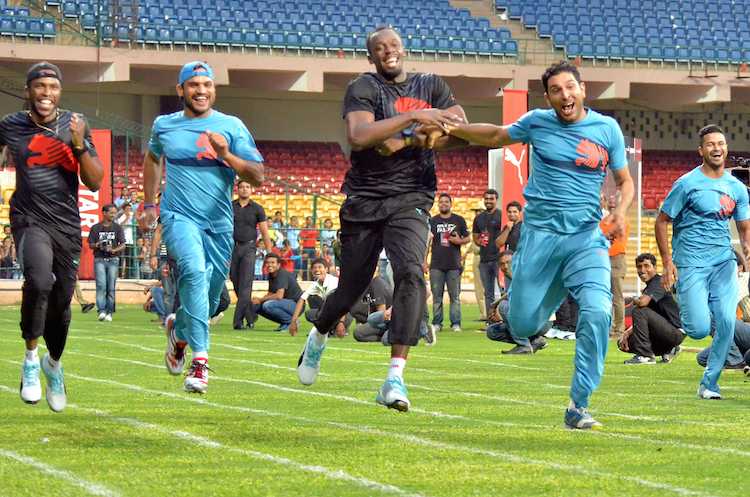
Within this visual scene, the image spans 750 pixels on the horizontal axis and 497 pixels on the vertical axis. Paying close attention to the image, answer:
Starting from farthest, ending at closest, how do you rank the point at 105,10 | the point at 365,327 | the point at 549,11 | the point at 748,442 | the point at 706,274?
the point at 549,11
the point at 105,10
the point at 365,327
the point at 706,274
the point at 748,442

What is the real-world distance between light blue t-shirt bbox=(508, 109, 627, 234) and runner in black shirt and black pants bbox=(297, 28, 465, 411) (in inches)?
21.0

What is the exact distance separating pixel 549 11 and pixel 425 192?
3715 cm

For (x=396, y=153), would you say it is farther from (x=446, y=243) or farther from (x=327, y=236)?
(x=327, y=236)

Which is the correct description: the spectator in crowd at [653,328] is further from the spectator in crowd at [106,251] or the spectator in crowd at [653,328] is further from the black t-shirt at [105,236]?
the black t-shirt at [105,236]

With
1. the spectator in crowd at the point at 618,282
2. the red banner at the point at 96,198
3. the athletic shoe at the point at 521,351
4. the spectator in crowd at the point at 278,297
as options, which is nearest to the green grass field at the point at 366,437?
the athletic shoe at the point at 521,351

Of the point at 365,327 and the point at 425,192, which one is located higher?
the point at 425,192

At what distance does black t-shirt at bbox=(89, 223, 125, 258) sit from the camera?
25.2 meters

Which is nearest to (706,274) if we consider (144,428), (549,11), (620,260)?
(144,428)

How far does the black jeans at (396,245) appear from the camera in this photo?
894 cm

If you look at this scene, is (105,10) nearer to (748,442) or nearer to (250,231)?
(250,231)

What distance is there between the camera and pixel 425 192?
9.10 metres

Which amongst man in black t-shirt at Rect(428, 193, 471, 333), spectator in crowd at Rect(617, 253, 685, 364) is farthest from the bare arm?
man in black t-shirt at Rect(428, 193, 471, 333)

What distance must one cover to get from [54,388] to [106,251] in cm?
1598

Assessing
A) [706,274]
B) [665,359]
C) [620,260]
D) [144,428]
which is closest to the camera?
[144,428]
